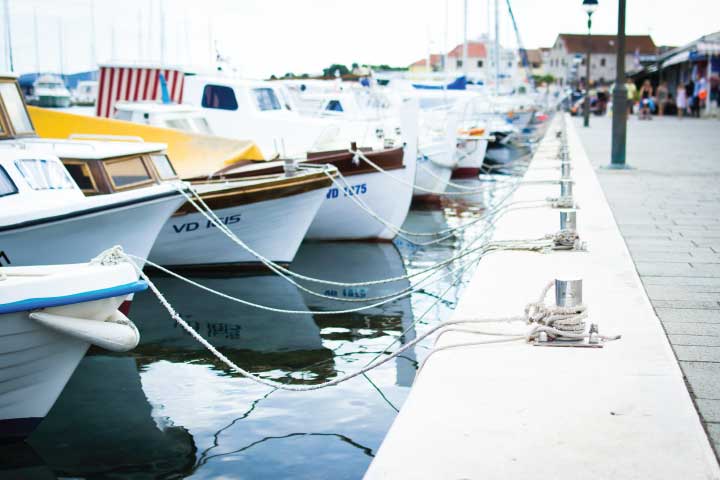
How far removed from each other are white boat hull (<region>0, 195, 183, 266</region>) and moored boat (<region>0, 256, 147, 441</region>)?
2.93 metres

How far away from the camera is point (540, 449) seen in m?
3.36

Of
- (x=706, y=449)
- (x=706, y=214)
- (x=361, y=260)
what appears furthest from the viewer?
(x=361, y=260)

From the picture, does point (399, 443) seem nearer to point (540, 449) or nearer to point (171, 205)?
point (540, 449)

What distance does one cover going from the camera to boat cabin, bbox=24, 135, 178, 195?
10453 millimetres

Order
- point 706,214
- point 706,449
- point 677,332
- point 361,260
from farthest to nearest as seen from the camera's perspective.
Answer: point 361,260 → point 706,214 → point 677,332 → point 706,449

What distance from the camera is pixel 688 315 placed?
5.66 metres

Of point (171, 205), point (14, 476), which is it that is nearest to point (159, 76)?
point (171, 205)

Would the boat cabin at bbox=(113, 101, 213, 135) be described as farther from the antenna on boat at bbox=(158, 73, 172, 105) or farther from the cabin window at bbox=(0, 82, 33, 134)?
the cabin window at bbox=(0, 82, 33, 134)

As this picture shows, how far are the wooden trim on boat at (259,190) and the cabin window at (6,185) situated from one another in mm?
2780

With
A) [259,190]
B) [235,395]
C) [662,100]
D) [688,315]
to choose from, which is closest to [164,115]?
[259,190]

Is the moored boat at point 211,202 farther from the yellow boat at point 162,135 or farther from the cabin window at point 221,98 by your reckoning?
the cabin window at point 221,98

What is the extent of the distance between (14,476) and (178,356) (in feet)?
9.33

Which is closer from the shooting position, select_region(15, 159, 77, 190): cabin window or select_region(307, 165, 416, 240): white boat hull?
select_region(15, 159, 77, 190): cabin window

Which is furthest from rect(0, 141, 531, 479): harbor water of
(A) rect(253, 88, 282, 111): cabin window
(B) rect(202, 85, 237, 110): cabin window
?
(A) rect(253, 88, 282, 111): cabin window
